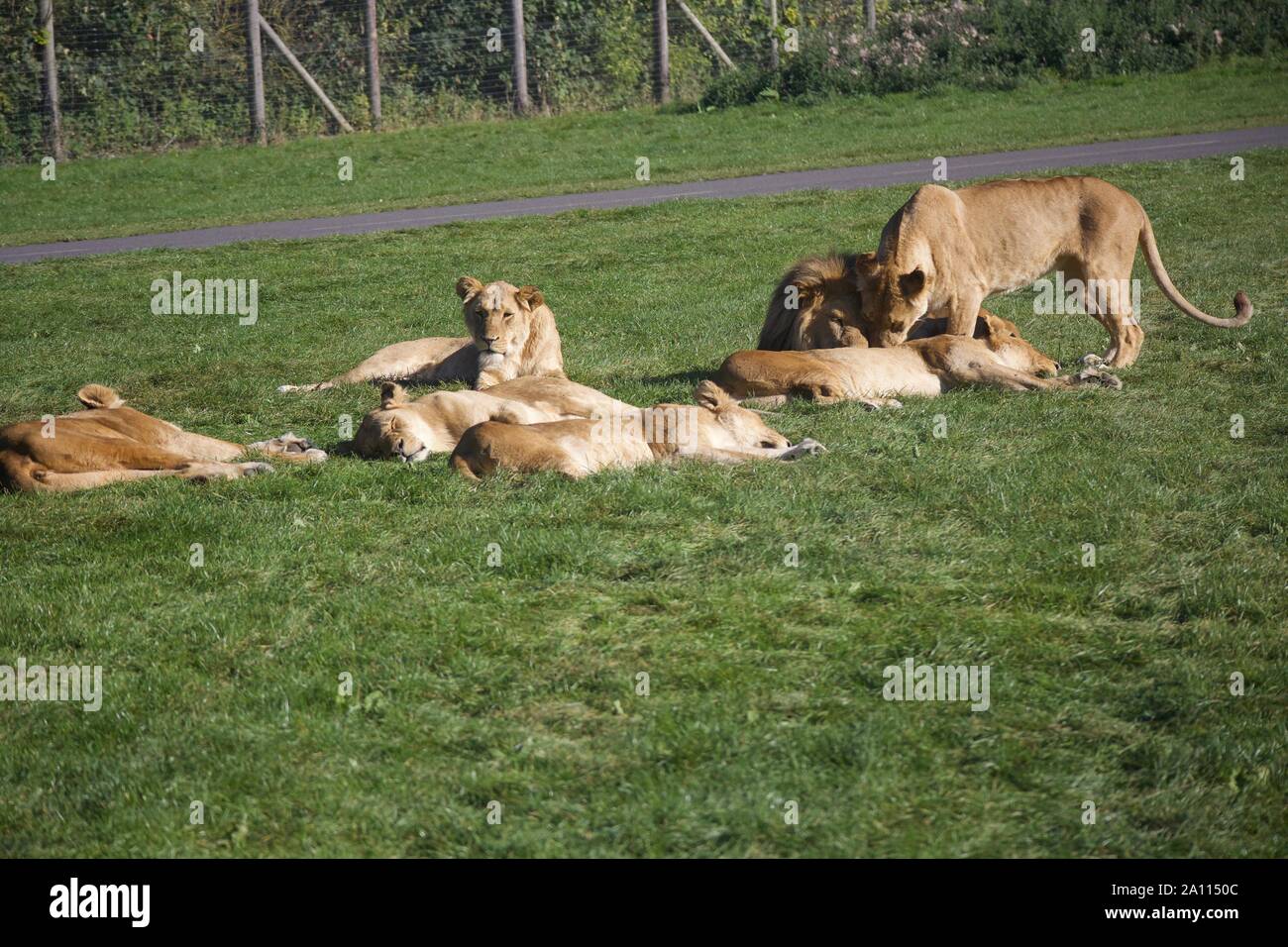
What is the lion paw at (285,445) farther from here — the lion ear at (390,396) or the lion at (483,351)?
the lion at (483,351)

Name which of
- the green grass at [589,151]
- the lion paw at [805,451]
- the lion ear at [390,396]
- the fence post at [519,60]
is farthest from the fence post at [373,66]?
the lion paw at [805,451]

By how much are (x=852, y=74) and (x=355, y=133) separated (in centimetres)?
940

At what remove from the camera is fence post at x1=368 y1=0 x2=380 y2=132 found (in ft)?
87.7

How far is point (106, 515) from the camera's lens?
25.0ft

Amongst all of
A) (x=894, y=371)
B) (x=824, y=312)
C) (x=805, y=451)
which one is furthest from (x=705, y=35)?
(x=805, y=451)

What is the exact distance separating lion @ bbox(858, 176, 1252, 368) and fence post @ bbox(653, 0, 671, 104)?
697 inches

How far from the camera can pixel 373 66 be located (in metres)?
26.8

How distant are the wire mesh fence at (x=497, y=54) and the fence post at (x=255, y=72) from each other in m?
0.32

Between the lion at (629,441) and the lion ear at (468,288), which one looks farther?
the lion ear at (468,288)

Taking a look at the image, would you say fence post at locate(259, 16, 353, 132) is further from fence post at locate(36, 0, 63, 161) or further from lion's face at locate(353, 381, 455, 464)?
lion's face at locate(353, 381, 455, 464)

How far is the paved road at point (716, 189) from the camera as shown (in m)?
19.1

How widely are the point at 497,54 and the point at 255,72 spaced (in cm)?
485

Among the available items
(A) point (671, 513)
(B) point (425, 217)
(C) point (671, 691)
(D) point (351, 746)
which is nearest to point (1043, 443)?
(A) point (671, 513)

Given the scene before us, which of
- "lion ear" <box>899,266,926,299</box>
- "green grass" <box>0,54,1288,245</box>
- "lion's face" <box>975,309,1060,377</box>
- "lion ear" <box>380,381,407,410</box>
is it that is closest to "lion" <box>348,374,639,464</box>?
"lion ear" <box>380,381,407,410</box>
